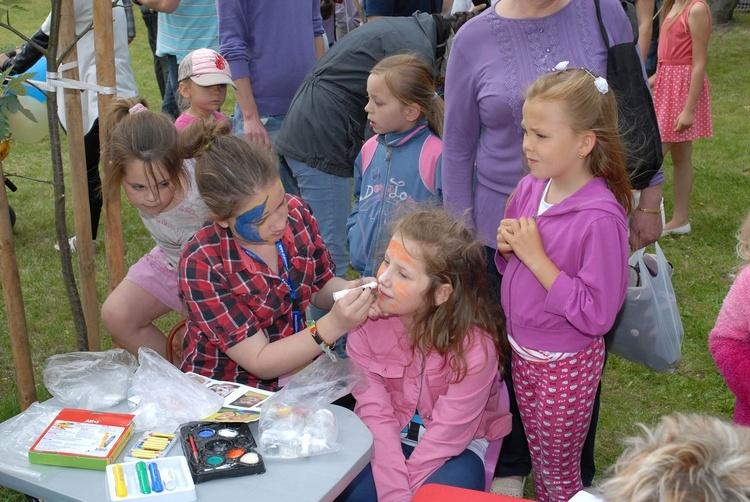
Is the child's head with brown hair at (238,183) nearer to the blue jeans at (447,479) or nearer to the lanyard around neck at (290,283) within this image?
the lanyard around neck at (290,283)

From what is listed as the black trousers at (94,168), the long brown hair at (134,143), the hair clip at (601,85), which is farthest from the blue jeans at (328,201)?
the black trousers at (94,168)

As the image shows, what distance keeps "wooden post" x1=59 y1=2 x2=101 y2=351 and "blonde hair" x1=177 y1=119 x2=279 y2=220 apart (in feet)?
1.77

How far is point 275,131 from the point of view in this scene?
4.04 metres

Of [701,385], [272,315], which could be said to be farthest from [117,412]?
[701,385]

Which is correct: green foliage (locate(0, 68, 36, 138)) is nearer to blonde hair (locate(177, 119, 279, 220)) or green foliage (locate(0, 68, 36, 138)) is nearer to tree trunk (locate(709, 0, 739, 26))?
blonde hair (locate(177, 119, 279, 220))

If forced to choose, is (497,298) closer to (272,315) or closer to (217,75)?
(272,315)

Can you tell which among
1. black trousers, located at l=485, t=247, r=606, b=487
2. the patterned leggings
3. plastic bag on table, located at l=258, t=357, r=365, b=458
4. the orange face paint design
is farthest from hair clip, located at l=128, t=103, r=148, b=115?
the patterned leggings

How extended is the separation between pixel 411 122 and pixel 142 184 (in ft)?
3.58

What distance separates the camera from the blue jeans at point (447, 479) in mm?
2287

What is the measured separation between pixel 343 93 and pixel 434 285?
1.29m

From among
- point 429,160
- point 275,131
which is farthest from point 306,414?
point 275,131

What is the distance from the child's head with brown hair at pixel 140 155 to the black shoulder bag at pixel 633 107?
1490mm

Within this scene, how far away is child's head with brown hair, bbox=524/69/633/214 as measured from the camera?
7.27 feet

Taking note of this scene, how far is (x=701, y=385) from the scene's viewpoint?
A: 141 inches
